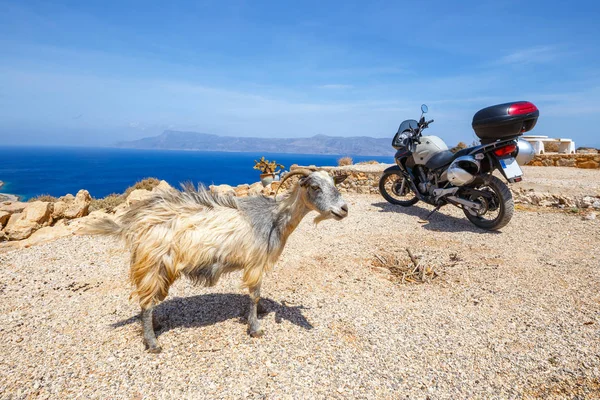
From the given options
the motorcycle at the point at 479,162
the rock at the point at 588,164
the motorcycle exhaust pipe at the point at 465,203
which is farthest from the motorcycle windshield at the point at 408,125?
the rock at the point at 588,164

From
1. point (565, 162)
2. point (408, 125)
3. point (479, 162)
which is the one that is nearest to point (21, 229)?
point (408, 125)

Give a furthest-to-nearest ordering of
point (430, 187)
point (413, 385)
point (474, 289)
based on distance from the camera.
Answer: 1. point (430, 187)
2. point (474, 289)
3. point (413, 385)

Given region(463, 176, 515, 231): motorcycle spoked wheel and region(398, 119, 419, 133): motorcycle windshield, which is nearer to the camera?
region(463, 176, 515, 231): motorcycle spoked wheel

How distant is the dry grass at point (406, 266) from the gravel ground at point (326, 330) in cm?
16

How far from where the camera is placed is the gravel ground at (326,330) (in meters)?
2.94

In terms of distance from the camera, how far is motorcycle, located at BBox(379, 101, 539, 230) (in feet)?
21.9

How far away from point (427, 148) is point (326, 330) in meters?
6.12

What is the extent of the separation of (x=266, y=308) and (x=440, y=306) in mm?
2196

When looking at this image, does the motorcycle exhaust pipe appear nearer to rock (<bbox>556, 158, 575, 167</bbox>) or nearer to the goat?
the goat

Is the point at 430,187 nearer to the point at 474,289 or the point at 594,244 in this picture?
the point at 594,244

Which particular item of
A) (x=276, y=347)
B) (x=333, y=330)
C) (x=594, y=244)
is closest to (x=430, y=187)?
(x=594, y=244)

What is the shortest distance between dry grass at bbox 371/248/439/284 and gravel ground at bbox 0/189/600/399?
6.2 inches

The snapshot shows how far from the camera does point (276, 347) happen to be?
136 inches

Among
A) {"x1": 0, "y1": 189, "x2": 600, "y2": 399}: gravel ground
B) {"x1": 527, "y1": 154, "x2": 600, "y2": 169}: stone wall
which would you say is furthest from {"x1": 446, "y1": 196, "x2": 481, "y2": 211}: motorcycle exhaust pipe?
{"x1": 527, "y1": 154, "x2": 600, "y2": 169}: stone wall
